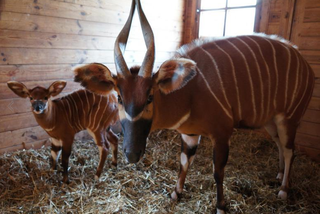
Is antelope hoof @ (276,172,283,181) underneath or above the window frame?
underneath

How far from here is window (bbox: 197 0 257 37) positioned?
423 cm

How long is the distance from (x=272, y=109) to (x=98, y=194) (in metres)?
1.99

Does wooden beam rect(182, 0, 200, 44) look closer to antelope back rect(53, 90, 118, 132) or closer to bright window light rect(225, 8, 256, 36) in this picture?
bright window light rect(225, 8, 256, 36)

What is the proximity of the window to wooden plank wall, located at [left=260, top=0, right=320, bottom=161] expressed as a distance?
465 mm

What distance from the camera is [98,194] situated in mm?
2688

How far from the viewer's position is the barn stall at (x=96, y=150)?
256 cm

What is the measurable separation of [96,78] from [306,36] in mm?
3062

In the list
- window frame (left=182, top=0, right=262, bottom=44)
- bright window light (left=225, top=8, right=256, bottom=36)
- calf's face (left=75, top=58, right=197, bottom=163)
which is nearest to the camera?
calf's face (left=75, top=58, right=197, bottom=163)

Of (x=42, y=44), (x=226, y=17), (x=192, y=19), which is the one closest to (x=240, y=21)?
(x=226, y=17)

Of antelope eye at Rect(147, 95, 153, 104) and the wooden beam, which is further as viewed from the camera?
the wooden beam

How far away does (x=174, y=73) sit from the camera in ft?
6.12

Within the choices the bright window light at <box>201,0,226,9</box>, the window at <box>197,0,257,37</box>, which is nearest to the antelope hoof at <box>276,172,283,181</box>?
the window at <box>197,0,257,37</box>

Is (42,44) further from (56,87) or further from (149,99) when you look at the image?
(149,99)

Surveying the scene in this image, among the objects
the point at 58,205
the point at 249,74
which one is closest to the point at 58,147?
the point at 58,205
